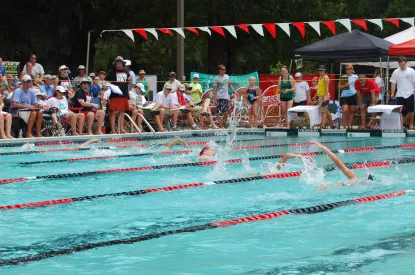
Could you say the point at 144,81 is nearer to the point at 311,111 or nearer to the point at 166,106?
the point at 166,106

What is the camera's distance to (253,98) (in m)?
17.9

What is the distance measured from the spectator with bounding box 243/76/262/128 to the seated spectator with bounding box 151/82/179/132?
5.26 ft

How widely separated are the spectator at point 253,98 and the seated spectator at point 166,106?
1.60 meters

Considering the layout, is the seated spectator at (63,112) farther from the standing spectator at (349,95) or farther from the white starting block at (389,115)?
the white starting block at (389,115)

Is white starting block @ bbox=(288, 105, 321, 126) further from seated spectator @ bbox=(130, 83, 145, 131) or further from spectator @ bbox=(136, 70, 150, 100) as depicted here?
spectator @ bbox=(136, 70, 150, 100)

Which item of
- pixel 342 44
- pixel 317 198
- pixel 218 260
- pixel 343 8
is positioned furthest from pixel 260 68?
pixel 218 260

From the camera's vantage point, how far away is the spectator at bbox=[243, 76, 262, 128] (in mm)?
17922

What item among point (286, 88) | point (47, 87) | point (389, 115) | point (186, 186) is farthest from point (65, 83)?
point (186, 186)

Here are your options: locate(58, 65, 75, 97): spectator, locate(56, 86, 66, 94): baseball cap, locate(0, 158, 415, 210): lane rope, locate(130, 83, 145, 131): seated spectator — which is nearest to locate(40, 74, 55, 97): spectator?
locate(58, 65, 75, 97): spectator

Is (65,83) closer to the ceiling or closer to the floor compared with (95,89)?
closer to the ceiling

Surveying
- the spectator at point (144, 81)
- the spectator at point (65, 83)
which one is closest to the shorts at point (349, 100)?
the spectator at point (144, 81)

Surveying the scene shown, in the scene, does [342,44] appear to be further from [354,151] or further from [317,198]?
[317,198]

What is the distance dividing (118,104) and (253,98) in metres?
3.21

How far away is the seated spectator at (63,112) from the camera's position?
1554cm
